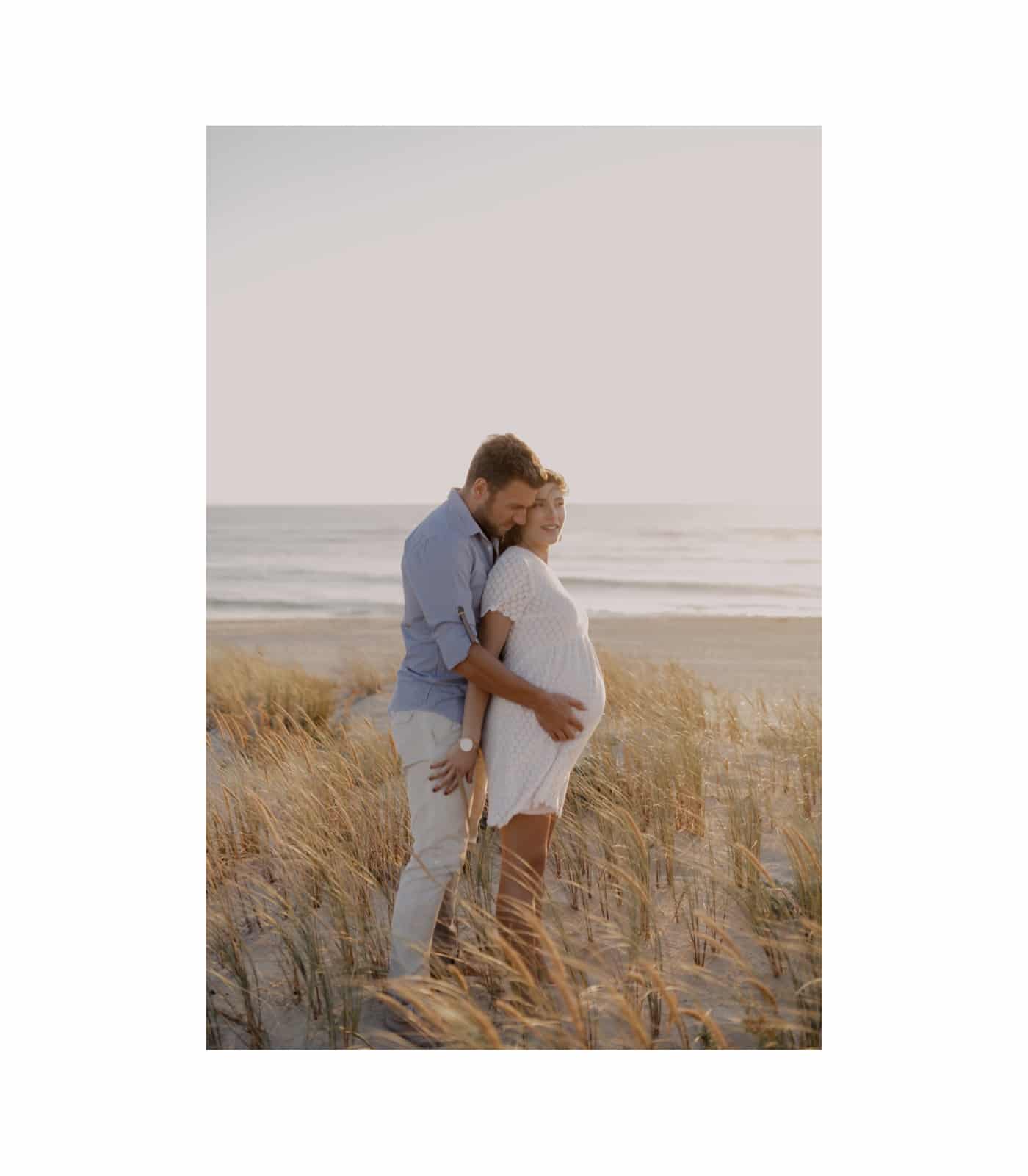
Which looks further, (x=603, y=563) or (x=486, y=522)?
(x=603, y=563)

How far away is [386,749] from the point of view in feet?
16.9

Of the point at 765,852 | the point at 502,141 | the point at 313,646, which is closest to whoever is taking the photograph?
the point at 502,141

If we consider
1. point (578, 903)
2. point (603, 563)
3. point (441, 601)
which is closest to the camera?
point (441, 601)

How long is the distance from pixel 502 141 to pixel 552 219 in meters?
1.60

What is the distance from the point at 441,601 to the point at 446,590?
4 centimetres

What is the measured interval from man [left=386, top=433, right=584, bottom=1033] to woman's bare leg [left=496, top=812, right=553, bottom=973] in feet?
0.49

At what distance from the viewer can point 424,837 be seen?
10.3 feet

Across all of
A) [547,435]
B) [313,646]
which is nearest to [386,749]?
[313,646]

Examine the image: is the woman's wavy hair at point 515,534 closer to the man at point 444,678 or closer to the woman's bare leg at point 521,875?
the man at point 444,678

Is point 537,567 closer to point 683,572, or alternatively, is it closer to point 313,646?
point 313,646

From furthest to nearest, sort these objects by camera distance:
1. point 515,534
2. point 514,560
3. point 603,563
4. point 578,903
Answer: point 603,563, point 578,903, point 515,534, point 514,560

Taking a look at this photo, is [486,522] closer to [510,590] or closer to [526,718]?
[510,590]

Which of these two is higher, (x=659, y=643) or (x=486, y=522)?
(x=486, y=522)

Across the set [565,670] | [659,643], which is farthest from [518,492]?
[659,643]
